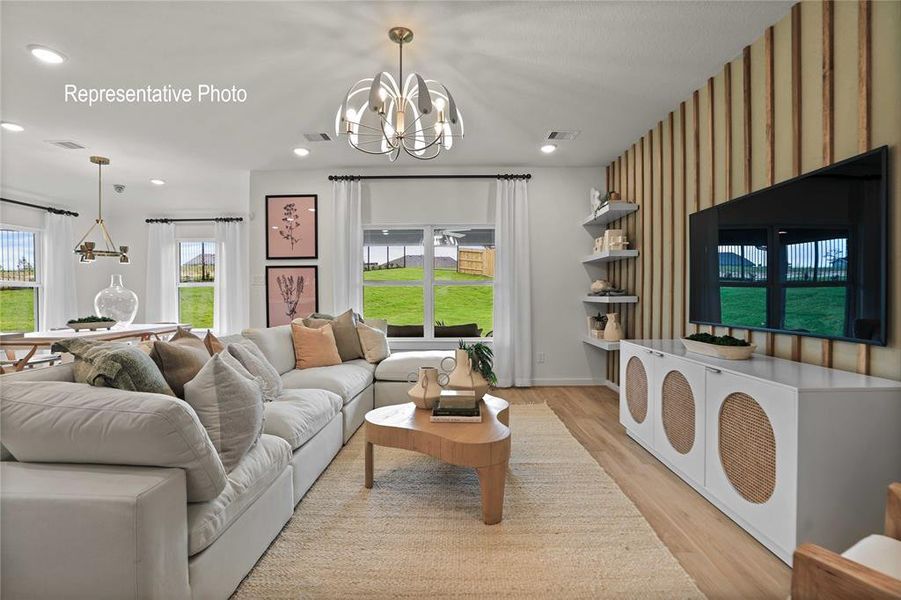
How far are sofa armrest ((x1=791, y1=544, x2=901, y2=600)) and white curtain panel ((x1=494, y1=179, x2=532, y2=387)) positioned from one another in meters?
3.98

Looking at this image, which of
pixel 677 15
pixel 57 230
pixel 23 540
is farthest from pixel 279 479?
pixel 57 230

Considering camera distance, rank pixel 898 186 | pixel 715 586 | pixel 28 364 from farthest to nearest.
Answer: pixel 28 364
pixel 898 186
pixel 715 586

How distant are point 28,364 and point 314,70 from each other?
154 inches

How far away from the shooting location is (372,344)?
13.5 feet

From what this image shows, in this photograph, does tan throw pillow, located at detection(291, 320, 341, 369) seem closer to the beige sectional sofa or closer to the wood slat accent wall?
the beige sectional sofa

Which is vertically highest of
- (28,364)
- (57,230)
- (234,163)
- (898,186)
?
(234,163)

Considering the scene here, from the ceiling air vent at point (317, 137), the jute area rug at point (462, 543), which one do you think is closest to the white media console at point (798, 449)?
the jute area rug at point (462, 543)

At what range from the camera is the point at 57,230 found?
634cm

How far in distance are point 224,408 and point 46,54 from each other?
103 inches

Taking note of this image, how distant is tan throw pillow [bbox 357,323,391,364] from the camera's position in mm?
4084

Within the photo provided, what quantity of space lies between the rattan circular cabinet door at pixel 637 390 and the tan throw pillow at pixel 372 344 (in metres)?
2.16

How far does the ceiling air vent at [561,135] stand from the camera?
→ 398 cm

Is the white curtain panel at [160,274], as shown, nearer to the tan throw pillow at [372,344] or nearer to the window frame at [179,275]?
the window frame at [179,275]

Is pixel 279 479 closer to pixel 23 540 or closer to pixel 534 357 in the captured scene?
pixel 23 540
